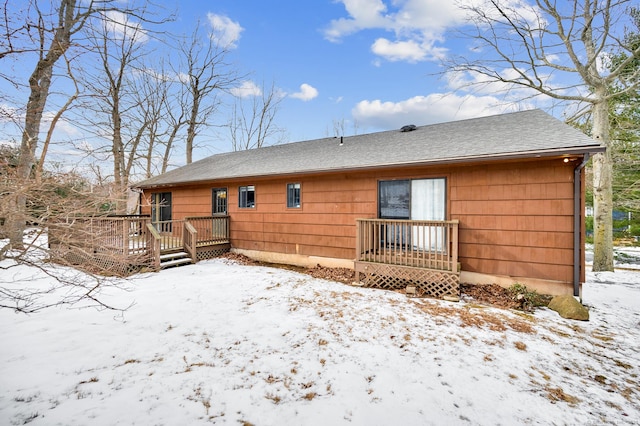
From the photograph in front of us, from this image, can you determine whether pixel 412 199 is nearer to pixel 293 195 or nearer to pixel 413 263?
pixel 413 263

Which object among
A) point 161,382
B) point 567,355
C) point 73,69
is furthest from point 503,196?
point 73,69

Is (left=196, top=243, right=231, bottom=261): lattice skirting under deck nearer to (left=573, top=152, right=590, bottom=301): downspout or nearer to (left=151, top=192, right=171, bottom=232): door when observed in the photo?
(left=151, top=192, right=171, bottom=232): door

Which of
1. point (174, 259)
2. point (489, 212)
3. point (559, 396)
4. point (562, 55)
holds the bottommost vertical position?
point (559, 396)

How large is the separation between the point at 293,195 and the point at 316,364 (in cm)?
613

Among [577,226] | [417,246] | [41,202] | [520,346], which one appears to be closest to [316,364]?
[520,346]

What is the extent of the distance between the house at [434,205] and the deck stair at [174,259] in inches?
71.5

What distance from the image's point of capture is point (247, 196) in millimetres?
9789

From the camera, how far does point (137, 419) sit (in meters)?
2.29

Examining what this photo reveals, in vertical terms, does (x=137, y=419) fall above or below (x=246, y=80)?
below

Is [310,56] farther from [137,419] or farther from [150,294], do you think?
[137,419]

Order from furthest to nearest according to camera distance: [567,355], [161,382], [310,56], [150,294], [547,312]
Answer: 1. [310,56]
2. [150,294]
3. [547,312]
4. [567,355]
5. [161,382]

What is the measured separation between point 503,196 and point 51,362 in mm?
7728

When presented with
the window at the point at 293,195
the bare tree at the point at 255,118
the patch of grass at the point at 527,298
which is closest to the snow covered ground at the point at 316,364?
the patch of grass at the point at 527,298

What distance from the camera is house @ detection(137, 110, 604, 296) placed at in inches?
210
